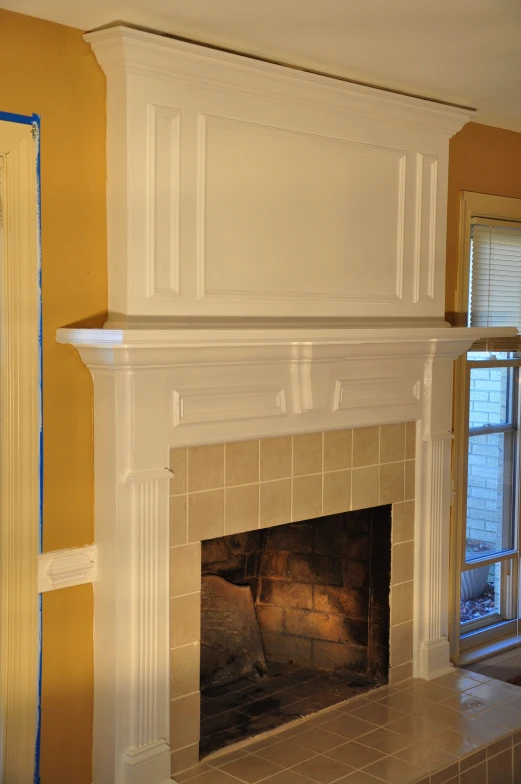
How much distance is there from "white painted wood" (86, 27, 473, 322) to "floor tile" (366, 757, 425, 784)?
1461mm

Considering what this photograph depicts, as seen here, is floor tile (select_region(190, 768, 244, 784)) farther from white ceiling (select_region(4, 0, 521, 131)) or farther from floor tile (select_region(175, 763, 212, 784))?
white ceiling (select_region(4, 0, 521, 131))

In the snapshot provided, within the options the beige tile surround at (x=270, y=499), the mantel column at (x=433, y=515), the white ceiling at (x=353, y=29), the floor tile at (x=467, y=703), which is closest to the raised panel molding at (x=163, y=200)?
the white ceiling at (x=353, y=29)

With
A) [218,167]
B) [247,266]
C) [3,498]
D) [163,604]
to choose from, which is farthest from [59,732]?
[218,167]

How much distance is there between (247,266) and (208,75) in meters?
0.57

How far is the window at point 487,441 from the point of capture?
3750 mm

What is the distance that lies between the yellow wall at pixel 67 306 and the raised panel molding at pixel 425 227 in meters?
1.28

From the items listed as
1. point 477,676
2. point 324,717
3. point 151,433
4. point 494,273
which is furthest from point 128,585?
point 494,273

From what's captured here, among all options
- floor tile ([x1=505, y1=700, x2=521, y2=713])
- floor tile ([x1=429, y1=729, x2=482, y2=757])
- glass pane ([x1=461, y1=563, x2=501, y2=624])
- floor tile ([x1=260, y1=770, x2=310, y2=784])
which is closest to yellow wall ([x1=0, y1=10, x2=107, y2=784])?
floor tile ([x1=260, y1=770, x2=310, y2=784])

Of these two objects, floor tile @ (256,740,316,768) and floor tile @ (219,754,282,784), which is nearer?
floor tile @ (219,754,282,784)

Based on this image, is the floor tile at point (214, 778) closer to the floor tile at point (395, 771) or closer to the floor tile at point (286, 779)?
the floor tile at point (286, 779)

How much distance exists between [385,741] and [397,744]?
4 cm

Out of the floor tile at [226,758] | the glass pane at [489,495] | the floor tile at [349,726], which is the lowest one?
the floor tile at [226,758]

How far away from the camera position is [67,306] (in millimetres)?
2508

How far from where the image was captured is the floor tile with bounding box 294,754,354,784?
276 cm
